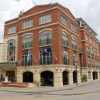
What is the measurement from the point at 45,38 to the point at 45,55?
10.4ft

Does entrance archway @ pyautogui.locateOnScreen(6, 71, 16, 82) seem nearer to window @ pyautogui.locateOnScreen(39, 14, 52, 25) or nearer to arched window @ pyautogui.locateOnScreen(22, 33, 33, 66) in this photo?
arched window @ pyautogui.locateOnScreen(22, 33, 33, 66)

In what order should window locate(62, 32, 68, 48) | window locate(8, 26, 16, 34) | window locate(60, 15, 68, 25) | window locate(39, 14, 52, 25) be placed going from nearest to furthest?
window locate(39, 14, 52, 25)
window locate(62, 32, 68, 48)
window locate(60, 15, 68, 25)
window locate(8, 26, 16, 34)

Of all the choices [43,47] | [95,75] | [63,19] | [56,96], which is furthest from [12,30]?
[95,75]

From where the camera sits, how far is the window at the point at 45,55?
36.1 meters

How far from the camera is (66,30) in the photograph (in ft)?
128

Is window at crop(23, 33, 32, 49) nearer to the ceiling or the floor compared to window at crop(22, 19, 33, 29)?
nearer to the floor

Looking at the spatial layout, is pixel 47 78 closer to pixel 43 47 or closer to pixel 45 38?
pixel 43 47

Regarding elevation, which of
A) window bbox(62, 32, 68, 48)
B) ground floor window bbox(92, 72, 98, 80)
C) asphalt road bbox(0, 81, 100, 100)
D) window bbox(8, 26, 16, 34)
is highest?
→ window bbox(8, 26, 16, 34)

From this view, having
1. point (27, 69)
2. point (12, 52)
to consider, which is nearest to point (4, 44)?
point (12, 52)

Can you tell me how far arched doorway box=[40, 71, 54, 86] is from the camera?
119 ft

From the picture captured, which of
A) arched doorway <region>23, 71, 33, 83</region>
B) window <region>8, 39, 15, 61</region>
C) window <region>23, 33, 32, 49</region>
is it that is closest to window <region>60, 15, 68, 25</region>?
window <region>23, 33, 32, 49</region>

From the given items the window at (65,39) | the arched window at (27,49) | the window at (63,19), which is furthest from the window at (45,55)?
the window at (63,19)

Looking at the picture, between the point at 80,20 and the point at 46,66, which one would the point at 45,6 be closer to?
the point at 46,66

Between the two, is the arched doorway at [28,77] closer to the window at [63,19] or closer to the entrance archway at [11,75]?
the entrance archway at [11,75]
